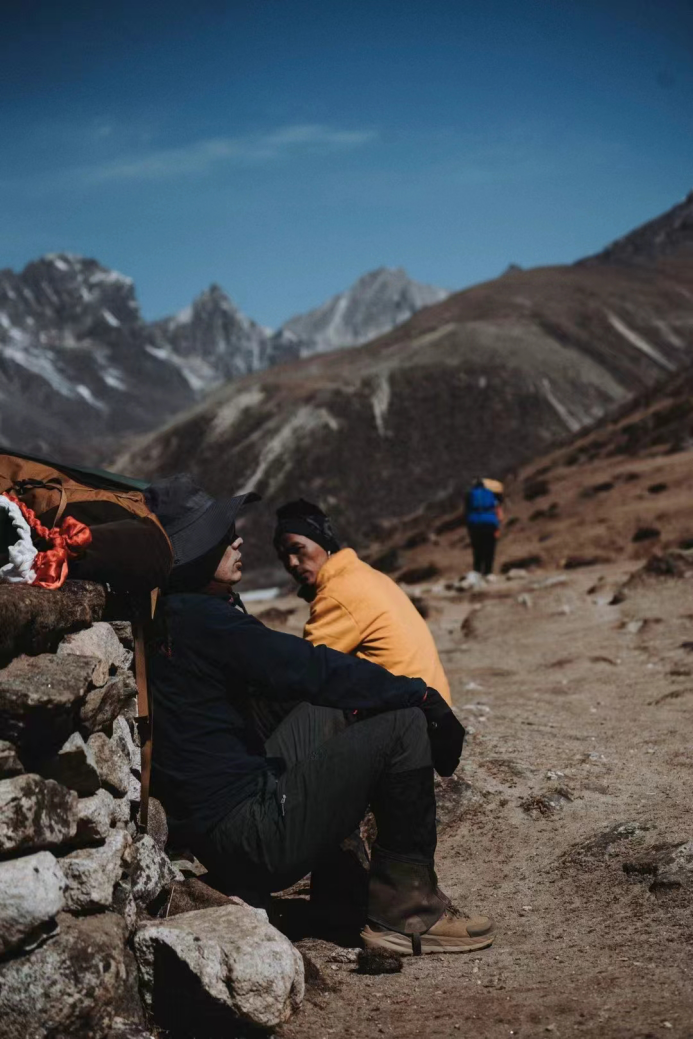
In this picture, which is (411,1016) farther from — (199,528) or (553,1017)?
(199,528)

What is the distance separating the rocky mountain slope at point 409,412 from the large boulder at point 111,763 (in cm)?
5053

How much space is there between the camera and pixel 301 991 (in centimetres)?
411

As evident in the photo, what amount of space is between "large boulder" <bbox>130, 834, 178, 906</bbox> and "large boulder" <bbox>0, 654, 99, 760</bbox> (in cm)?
70

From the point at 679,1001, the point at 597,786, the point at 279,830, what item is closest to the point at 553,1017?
the point at 679,1001

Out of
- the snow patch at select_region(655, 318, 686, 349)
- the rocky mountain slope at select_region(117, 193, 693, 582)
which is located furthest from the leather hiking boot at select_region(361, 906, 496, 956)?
the snow patch at select_region(655, 318, 686, 349)

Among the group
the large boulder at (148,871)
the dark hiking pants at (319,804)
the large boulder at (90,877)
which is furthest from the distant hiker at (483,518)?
the large boulder at (90,877)

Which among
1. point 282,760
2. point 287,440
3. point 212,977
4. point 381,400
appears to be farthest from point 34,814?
point 381,400

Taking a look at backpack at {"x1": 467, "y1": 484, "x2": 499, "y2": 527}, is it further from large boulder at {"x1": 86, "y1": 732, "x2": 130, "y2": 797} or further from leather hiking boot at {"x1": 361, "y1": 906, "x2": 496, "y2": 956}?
large boulder at {"x1": 86, "y1": 732, "x2": 130, "y2": 797}

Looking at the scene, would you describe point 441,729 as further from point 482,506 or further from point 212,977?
point 482,506

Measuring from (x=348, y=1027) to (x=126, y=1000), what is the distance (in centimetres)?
88

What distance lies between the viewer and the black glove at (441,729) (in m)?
4.59

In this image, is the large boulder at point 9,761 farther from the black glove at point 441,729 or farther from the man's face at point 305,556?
the man's face at point 305,556

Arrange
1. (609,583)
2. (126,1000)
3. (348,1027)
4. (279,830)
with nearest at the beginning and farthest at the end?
(126,1000), (348,1027), (279,830), (609,583)

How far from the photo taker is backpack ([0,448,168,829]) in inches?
167
